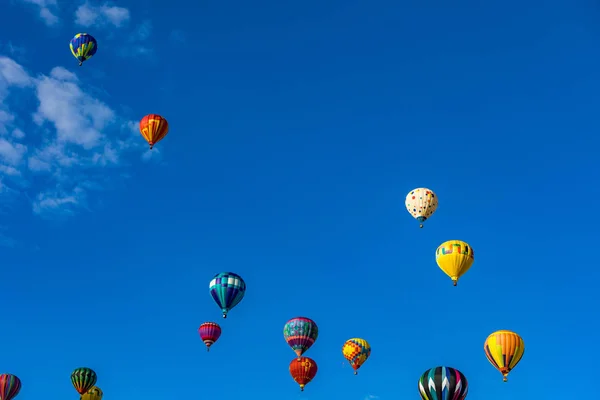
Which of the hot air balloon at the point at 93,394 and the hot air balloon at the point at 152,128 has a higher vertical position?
the hot air balloon at the point at 152,128

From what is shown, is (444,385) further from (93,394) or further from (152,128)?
(93,394)

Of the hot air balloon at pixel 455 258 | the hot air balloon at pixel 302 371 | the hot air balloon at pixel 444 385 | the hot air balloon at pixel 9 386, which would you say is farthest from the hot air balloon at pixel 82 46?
the hot air balloon at pixel 444 385

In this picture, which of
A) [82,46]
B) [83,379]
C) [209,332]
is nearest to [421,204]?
[209,332]

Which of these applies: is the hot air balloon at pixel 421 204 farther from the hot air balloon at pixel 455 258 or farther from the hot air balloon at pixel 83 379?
the hot air balloon at pixel 83 379

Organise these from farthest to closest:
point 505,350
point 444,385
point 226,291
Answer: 1. point 226,291
2. point 505,350
3. point 444,385

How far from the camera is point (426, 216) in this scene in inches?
2606

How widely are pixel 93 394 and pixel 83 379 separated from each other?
224 centimetres

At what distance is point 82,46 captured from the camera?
77.2 m

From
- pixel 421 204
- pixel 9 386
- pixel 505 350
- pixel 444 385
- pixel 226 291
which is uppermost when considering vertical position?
pixel 421 204

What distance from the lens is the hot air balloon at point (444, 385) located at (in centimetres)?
5447

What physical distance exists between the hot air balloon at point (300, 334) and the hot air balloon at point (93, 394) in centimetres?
1853

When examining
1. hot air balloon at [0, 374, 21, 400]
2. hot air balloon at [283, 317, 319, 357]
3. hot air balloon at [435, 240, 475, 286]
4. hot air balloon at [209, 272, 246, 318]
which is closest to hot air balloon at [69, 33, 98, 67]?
hot air balloon at [209, 272, 246, 318]

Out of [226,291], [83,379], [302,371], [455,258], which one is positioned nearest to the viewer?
[455,258]

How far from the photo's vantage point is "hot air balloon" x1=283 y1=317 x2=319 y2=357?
216 feet
